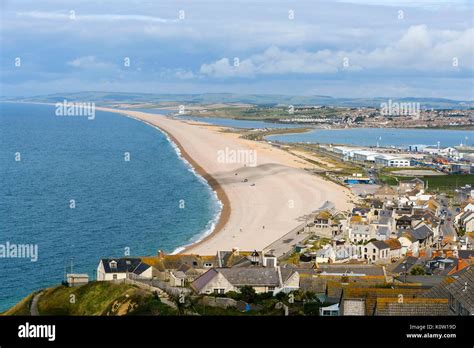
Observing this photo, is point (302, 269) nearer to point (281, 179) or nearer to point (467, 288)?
point (467, 288)

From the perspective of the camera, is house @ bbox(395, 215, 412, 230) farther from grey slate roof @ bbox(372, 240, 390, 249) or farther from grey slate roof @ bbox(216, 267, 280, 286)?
grey slate roof @ bbox(216, 267, 280, 286)

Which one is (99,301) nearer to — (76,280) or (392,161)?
(76,280)

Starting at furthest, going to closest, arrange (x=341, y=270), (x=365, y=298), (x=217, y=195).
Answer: (x=217, y=195), (x=341, y=270), (x=365, y=298)

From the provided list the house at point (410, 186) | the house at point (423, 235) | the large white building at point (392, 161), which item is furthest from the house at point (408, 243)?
the large white building at point (392, 161)

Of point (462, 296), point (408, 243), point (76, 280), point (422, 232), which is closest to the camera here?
point (462, 296)

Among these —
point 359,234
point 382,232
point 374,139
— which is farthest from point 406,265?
point 374,139

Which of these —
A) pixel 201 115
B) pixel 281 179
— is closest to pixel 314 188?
pixel 281 179

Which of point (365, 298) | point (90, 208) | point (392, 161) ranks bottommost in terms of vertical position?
point (392, 161)
